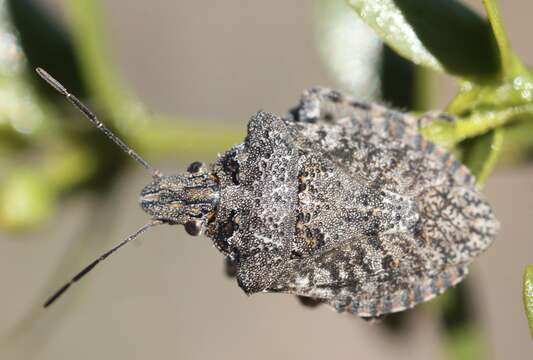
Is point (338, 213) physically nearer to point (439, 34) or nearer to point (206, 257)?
point (439, 34)

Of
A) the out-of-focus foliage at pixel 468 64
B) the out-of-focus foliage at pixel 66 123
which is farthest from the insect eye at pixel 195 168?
the out-of-focus foliage at pixel 468 64

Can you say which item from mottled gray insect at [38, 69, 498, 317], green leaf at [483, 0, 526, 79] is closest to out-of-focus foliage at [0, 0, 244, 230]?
mottled gray insect at [38, 69, 498, 317]

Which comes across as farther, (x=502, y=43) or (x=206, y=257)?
(x=206, y=257)

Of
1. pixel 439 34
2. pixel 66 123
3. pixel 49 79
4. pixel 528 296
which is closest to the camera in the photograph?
pixel 528 296

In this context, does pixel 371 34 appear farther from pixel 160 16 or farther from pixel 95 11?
pixel 160 16

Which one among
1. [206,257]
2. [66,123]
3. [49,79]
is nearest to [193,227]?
[49,79]

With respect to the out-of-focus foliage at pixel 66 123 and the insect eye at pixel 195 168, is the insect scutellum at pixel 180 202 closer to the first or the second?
the insect eye at pixel 195 168
